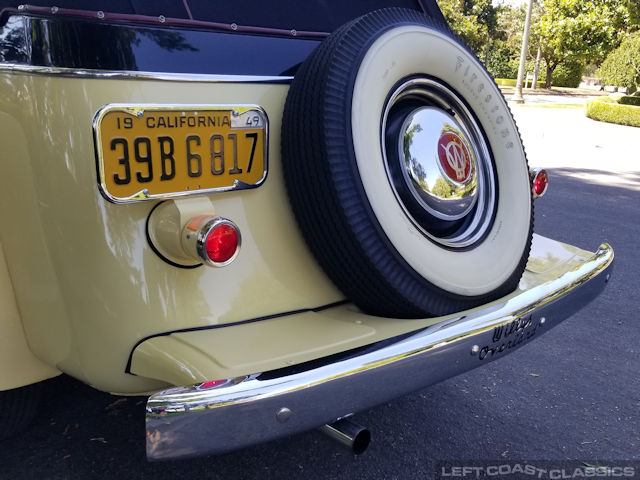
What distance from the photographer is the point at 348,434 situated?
160 centimetres

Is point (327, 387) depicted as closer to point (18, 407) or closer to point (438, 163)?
point (438, 163)

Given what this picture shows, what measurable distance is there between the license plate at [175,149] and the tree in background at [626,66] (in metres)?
18.3

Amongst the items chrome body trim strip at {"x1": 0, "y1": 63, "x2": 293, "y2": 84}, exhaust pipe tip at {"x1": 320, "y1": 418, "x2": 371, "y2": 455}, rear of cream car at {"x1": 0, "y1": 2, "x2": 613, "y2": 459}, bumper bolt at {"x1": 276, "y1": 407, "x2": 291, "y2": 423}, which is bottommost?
exhaust pipe tip at {"x1": 320, "y1": 418, "x2": 371, "y2": 455}

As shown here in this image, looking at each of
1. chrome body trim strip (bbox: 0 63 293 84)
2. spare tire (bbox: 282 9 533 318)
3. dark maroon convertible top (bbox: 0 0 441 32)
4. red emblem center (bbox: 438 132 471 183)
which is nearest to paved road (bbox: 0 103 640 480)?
spare tire (bbox: 282 9 533 318)

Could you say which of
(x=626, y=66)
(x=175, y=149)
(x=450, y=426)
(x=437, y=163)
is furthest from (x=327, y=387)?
(x=626, y=66)

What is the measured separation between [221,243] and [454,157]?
3.01 ft

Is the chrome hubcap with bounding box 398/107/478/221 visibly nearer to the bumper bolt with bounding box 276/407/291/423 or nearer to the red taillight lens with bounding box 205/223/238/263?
the red taillight lens with bounding box 205/223/238/263

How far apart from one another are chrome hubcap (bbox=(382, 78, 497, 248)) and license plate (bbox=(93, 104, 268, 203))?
467 mm

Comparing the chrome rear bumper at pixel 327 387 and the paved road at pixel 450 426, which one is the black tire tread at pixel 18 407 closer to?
the paved road at pixel 450 426

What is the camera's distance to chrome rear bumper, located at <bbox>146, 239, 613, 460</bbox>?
1378 mm

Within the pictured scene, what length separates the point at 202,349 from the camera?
1582 millimetres

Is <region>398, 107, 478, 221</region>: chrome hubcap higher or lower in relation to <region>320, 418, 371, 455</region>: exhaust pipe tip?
higher

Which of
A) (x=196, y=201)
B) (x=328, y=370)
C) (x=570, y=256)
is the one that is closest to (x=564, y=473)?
(x=570, y=256)

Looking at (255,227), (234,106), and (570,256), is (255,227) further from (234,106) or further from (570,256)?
(570,256)
